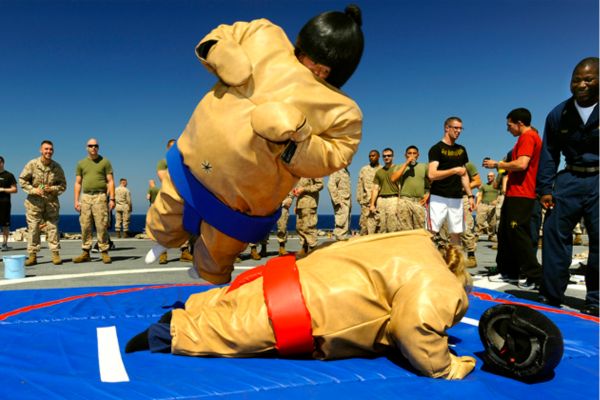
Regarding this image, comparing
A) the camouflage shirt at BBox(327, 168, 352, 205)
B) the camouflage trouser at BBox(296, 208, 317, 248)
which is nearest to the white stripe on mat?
the camouflage trouser at BBox(296, 208, 317, 248)

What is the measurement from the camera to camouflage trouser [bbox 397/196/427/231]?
6512 mm

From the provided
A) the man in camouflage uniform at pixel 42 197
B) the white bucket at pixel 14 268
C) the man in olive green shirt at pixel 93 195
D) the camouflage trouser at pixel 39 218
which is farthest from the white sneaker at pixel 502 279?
the camouflage trouser at pixel 39 218

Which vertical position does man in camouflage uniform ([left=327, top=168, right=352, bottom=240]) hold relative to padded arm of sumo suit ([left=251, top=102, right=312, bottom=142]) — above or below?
below

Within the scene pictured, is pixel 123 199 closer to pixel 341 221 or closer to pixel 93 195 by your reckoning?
pixel 93 195

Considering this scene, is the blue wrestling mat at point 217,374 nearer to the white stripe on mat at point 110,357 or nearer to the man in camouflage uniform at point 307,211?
the white stripe on mat at point 110,357

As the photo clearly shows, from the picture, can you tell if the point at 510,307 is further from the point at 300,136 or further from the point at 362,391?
the point at 300,136

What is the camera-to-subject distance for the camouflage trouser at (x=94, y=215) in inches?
239

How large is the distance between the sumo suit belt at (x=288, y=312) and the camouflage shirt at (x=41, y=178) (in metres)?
5.13

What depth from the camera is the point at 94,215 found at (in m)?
6.10

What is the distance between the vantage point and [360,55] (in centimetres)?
201

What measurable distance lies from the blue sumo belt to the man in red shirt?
308cm

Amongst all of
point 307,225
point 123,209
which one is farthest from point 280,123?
point 123,209

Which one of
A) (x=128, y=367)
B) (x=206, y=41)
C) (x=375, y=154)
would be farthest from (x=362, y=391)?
(x=375, y=154)

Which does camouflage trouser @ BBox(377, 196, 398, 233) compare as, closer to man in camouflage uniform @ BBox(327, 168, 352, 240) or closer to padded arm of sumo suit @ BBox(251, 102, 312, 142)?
man in camouflage uniform @ BBox(327, 168, 352, 240)
